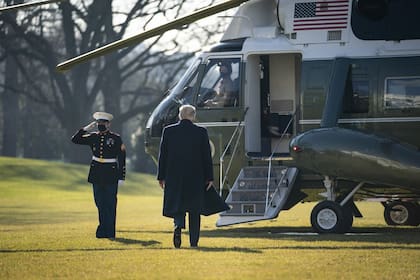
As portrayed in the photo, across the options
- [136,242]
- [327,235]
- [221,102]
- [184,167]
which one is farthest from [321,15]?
[136,242]

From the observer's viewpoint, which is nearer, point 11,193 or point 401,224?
point 401,224

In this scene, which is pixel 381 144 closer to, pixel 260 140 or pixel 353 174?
pixel 353 174

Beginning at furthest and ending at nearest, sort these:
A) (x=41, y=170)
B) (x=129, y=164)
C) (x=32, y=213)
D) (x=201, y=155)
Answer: (x=129, y=164), (x=41, y=170), (x=32, y=213), (x=201, y=155)

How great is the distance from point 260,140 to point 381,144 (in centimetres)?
321

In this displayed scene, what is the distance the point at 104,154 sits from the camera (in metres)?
18.0

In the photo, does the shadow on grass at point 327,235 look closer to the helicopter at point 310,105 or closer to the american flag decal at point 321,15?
the helicopter at point 310,105

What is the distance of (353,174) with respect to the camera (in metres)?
17.7

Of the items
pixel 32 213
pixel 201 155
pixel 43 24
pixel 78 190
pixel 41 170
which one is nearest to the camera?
pixel 201 155

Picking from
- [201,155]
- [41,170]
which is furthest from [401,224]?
[41,170]

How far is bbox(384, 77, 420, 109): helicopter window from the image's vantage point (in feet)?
59.9

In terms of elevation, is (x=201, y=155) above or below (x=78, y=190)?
above

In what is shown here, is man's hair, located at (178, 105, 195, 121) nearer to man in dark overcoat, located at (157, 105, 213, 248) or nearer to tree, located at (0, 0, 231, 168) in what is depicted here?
man in dark overcoat, located at (157, 105, 213, 248)

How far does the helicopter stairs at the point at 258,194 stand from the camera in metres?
18.3

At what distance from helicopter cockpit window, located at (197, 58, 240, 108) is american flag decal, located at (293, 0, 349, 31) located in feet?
4.66
